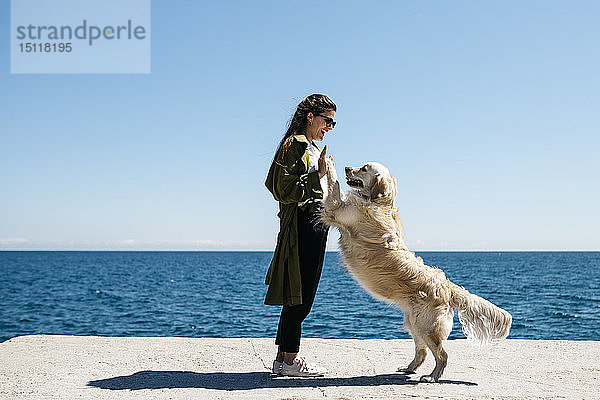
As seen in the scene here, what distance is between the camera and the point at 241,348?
640cm

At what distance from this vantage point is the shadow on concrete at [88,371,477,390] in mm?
4676

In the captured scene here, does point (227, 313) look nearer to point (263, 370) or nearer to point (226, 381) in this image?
point (263, 370)

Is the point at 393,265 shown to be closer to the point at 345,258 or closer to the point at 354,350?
the point at 345,258

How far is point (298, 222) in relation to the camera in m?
4.88

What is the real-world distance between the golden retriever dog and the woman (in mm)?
185

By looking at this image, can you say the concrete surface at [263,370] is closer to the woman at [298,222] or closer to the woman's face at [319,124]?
the woman at [298,222]

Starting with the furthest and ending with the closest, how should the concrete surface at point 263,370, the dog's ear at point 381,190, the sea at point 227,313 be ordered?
the sea at point 227,313
the dog's ear at point 381,190
the concrete surface at point 263,370

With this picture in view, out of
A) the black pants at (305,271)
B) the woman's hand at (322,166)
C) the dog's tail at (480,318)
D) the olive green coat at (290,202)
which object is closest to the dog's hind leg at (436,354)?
the dog's tail at (480,318)

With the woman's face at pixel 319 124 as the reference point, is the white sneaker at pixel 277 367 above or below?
below

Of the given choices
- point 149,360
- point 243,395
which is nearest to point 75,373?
point 149,360

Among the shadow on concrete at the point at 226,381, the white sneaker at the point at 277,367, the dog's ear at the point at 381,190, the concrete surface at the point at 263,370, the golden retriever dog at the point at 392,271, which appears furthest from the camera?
the white sneaker at the point at 277,367

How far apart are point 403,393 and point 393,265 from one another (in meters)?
1.03

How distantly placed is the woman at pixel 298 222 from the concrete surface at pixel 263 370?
0.47 m

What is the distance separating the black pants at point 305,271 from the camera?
485cm
